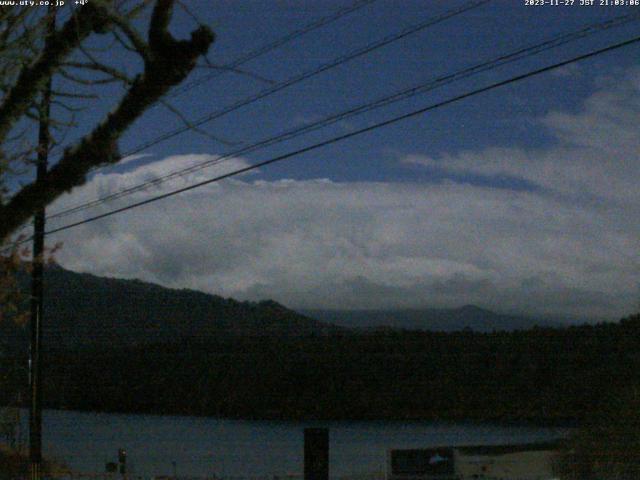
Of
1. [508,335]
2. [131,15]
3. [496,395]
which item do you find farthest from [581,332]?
[131,15]

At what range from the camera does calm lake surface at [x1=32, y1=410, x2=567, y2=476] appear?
48.2ft

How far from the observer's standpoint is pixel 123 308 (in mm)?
22000

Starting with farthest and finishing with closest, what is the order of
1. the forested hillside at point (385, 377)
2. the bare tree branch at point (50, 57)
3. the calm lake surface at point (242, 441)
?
the forested hillside at point (385, 377)
the calm lake surface at point (242, 441)
the bare tree branch at point (50, 57)

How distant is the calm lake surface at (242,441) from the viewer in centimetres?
1468

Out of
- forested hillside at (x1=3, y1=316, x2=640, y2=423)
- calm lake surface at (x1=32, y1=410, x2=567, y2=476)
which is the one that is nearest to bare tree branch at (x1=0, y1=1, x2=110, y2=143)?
calm lake surface at (x1=32, y1=410, x2=567, y2=476)

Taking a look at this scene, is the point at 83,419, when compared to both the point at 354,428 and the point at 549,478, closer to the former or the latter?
the point at 354,428

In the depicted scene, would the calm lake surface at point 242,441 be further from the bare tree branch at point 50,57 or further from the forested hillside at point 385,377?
the bare tree branch at point 50,57

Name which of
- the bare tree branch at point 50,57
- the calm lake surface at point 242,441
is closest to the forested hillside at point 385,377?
the calm lake surface at point 242,441

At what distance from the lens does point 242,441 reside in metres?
16.0

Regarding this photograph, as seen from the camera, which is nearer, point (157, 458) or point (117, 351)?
point (157, 458)

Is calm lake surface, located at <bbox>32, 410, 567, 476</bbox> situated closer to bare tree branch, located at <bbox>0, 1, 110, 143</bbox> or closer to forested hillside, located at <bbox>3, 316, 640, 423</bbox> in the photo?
forested hillside, located at <bbox>3, 316, 640, 423</bbox>

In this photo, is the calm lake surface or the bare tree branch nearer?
the bare tree branch

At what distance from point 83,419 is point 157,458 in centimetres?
338

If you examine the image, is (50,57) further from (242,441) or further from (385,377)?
(385,377)
